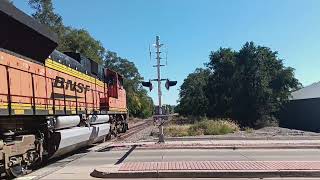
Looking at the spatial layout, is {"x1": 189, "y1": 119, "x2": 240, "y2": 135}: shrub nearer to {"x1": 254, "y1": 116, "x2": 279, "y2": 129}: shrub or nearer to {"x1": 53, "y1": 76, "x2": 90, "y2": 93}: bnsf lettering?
{"x1": 53, "y1": 76, "x2": 90, "y2": 93}: bnsf lettering

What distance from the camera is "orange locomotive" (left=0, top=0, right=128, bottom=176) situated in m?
12.9

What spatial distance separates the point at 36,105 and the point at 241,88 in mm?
42337

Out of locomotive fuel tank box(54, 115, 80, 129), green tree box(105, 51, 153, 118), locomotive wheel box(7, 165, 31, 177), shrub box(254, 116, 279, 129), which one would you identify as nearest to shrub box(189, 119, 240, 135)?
locomotive fuel tank box(54, 115, 80, 129)

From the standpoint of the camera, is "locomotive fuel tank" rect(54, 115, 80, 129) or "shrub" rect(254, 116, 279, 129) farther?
"shrub" rect(254, 116, 279, 129)

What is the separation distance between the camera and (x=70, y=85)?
1967cm

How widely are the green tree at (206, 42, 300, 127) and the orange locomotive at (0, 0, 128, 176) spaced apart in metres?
33.4

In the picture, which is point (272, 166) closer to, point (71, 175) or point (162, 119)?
point (71, 175)

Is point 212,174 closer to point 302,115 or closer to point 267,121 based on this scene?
point 302,115

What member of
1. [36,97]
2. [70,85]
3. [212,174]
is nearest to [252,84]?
[70,85]

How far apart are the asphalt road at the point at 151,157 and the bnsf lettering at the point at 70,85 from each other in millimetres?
2718

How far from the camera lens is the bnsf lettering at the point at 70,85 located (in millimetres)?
17906

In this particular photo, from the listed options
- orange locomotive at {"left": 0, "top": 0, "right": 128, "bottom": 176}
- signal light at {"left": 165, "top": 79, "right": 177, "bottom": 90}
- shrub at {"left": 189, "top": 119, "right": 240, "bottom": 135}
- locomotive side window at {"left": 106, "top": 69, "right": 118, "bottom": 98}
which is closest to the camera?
orange locomotive at {"left": 0, "top": 0, "right": 128, "bottom": 176}

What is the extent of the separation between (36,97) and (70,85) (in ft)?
14.6

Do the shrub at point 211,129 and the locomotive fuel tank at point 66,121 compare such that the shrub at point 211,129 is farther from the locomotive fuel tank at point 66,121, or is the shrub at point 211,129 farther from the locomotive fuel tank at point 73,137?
the locomotive fuel tank at point 66,121
